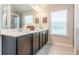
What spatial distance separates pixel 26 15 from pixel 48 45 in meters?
0.69

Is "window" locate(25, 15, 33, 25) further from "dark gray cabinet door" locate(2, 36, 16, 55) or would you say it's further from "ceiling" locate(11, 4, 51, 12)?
"dark gray cabinet door" locate(2, 36, 16, 55)

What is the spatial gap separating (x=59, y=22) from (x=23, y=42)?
75cm

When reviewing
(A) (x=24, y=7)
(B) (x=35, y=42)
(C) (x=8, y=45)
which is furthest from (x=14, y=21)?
(B) (x=35, y=42)

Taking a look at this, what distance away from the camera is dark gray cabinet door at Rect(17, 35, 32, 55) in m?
1.99

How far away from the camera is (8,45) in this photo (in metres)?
2.01

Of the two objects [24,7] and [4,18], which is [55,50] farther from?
[4,18]

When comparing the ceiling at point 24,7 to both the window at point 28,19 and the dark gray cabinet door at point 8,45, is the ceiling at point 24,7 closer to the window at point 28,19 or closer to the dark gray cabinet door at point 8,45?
the window at point 28,19

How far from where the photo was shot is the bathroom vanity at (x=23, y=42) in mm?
1974

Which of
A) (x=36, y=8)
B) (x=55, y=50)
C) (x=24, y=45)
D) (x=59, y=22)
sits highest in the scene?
(x=36, y=8)

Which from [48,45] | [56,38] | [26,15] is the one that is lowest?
[48,45]

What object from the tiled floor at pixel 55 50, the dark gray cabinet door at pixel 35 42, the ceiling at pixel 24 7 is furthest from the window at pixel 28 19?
the tiled floor at pixel 55 50

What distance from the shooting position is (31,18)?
2.10 m
